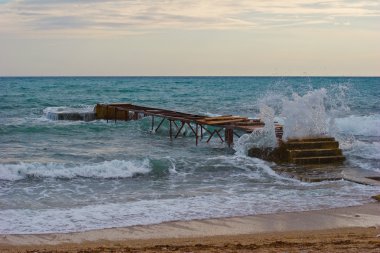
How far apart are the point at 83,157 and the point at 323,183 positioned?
27.1 ft

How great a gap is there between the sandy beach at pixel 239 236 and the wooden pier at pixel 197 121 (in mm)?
8494

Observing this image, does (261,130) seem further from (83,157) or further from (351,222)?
(351,222)

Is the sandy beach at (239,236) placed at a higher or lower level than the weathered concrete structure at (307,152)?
lower

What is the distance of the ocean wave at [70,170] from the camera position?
15.4m

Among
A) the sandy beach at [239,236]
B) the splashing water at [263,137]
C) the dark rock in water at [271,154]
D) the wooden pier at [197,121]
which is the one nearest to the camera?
the sandy beach at [239,236]

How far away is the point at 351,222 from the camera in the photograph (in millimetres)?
10227

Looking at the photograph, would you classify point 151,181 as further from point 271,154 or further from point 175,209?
point 271,154

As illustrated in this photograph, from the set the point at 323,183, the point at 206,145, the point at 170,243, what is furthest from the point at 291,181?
the point at 206,145

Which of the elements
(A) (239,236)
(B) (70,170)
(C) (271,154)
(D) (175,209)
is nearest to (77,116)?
(B) (70,170)

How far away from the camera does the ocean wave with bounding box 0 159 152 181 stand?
50.5ft

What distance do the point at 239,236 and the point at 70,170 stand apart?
7.63 metres

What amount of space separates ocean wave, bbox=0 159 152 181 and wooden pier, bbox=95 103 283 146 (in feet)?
15.4

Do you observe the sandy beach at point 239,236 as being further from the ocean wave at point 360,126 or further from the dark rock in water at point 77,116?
the dark rock in water at point 77,116

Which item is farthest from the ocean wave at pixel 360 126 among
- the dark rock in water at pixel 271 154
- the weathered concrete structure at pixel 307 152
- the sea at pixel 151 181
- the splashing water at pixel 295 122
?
the dark rock in water at pixel 271 154
